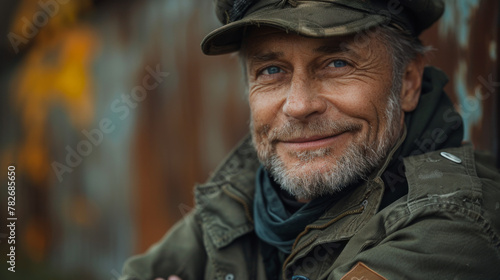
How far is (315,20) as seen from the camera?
5.83 feet

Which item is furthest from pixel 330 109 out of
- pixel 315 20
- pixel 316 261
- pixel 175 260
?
pixel 175 260

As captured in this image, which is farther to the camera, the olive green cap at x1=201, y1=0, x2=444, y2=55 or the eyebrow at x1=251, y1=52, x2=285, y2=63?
the eyebrow at x1=251, y1=52, x2=285, y2=63

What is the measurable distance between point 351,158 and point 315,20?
0.54 metres

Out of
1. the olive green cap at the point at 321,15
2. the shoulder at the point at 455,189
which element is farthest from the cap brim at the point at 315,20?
the shoulder at the point at 455,189

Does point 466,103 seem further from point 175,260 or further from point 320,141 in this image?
point 175,260

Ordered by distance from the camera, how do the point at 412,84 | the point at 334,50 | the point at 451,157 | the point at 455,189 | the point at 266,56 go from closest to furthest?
1. the point at 455,189
2. the point at 451,157
3. the point at 334,50
4. the point at 266,56
5. the point at 412,84

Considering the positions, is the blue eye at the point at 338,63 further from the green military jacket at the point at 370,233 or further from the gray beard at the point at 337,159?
the green military jacket at the point at 370,233

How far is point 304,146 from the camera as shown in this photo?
193 centimetres

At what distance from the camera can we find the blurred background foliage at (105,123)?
11.5 ft

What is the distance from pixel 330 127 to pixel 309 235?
42 centimetres

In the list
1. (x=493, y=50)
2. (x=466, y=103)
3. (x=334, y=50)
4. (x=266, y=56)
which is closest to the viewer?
(x=334, y=50)

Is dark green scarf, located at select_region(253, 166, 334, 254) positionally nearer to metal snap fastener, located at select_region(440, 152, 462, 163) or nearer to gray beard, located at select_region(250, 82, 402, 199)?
gray beard, located at select_region(250, 82, 402, 199)

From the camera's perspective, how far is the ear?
2059 millimetres

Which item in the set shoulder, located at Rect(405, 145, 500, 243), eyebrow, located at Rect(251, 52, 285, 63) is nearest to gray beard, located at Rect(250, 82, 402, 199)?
shoulder, located at Rect(405, 145, 500, 243)
